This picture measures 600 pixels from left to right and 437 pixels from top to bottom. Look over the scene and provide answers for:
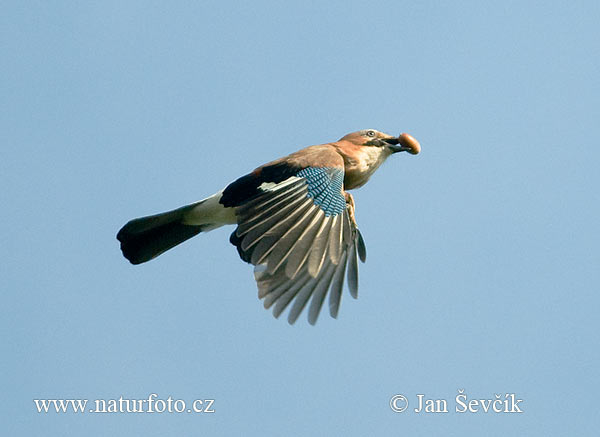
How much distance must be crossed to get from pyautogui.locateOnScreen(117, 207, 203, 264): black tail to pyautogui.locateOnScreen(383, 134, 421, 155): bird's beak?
6.75 feet

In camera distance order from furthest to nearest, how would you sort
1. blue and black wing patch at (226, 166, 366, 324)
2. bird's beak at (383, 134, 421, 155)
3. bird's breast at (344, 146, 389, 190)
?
bird's beak at (383, 134, 421, 155), bird's breast at (344, 146, 389, 190), blue and black wing patch at (226, 166, 366, 324)

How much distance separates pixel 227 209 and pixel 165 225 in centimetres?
69

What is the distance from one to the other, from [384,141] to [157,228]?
2.29 m

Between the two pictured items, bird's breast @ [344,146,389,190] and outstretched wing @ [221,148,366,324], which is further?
bird's breast @ [344,146,389,190]

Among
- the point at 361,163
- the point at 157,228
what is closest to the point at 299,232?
the point at 361,163

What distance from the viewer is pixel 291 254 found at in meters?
8.00

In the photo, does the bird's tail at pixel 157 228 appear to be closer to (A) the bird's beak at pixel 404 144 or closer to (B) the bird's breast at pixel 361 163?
(B) the bird's breast at pixel 361 163

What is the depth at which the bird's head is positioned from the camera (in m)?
10.1

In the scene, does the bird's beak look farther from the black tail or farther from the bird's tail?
the black tail

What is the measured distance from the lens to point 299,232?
26.8 feet

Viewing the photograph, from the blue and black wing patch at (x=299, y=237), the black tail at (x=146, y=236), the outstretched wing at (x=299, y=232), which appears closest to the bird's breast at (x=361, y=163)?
the outstretched wing at (x=299, y=232)

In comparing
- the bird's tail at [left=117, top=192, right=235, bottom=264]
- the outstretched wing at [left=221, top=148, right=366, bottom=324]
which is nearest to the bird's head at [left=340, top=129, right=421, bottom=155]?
the outstretched wing at [left=221, top=148, right=366, bottom=324]

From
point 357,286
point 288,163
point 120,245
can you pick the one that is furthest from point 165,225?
point 357,286

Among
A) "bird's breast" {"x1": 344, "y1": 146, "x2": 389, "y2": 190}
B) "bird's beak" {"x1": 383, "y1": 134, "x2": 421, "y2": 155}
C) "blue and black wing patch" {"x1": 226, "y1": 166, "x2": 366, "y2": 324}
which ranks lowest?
"blue and black wing patch" {"x1": 226, "y1": 166, "x2": 366, "y2": 324}
